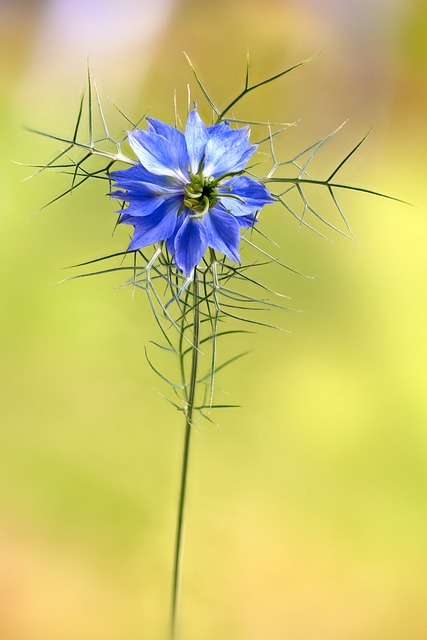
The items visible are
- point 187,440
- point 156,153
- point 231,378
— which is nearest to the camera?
point 156,153

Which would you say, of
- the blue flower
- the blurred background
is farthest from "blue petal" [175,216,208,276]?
the blurred background

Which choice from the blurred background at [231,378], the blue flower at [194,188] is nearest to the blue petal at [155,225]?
the blue flower at [194,188]

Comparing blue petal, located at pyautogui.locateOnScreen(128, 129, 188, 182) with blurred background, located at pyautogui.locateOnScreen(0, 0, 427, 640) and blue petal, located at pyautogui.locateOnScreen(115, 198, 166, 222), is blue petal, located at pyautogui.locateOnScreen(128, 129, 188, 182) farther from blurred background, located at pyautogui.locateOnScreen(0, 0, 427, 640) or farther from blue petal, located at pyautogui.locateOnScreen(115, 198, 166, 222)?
blurred background, located at pyautogui.locateOnScreen(0, 0, 427, 640)

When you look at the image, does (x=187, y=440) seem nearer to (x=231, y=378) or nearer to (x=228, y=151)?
Result: (x=228, y=151)

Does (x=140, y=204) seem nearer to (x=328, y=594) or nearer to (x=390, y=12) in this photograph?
(x=328, y=594)

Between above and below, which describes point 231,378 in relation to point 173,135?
above

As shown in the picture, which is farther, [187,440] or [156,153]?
[187,440]

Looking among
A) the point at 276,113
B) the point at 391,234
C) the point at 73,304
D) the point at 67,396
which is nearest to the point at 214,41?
the point at 276,113

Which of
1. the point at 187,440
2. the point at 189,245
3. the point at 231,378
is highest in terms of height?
A: the point at 231,378

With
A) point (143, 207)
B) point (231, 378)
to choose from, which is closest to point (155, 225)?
point (143, 207)
